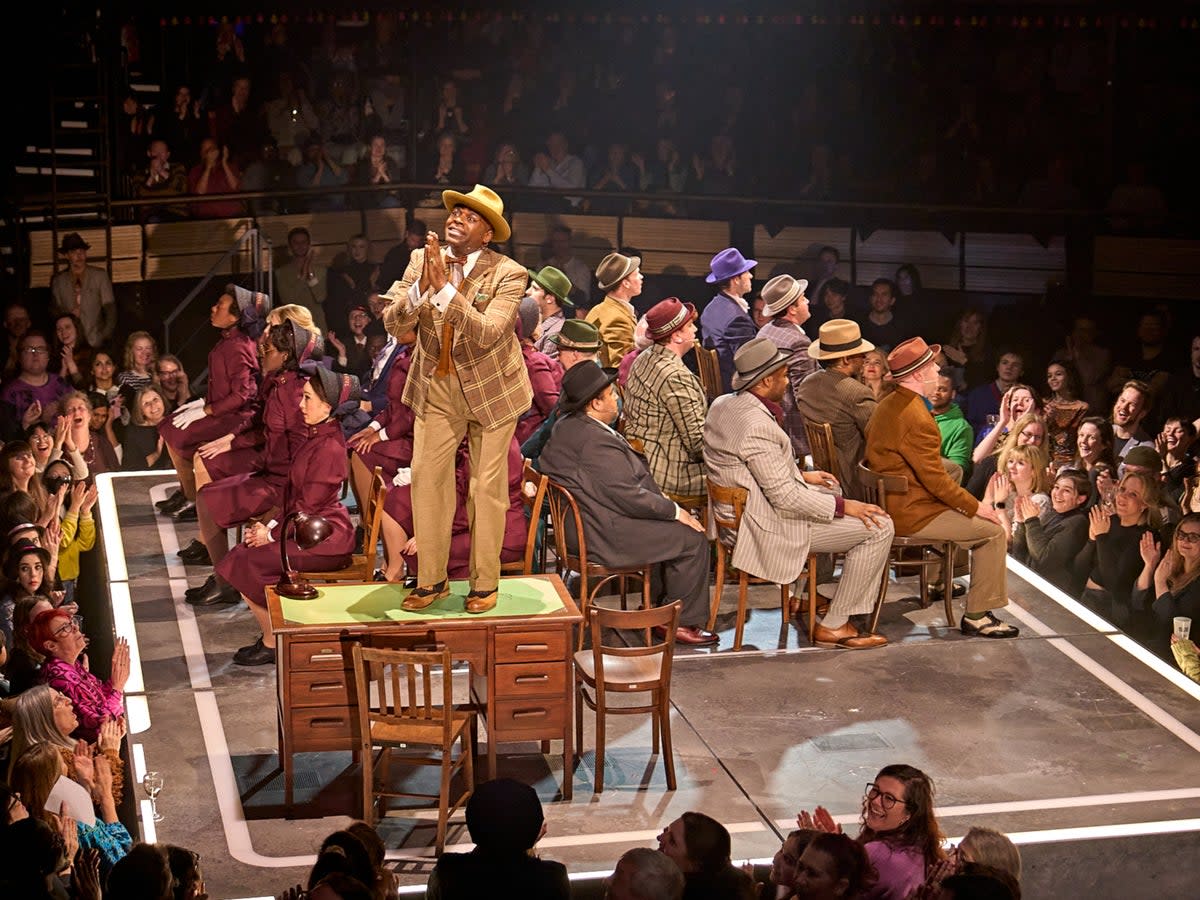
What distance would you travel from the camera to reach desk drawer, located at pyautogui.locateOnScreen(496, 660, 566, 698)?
20.1ft

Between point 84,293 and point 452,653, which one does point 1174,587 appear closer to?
point 452,653

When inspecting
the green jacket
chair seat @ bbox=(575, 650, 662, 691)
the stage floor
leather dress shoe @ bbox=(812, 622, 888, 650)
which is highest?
the green jacket

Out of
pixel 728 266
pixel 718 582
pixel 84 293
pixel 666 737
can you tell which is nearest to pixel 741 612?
pixel 718 582

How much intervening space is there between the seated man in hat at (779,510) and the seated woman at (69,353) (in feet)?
15.8

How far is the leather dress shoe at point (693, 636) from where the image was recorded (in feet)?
24.9

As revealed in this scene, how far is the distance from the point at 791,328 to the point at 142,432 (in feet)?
13.0

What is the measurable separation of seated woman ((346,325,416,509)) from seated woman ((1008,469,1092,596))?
10.7 ft

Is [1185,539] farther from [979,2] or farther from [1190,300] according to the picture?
[979,2]

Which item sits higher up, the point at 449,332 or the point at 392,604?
the point at 449,332

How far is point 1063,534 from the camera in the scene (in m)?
9.00

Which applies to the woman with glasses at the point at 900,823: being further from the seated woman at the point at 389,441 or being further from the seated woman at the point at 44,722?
the seated woman at the point at 389,441

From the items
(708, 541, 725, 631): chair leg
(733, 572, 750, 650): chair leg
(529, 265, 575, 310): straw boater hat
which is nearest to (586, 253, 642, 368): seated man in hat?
(529, 265, 575, 310): straw boater hat

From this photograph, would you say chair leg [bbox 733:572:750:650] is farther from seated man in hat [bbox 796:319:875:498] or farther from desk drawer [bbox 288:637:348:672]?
desk drawer [bbox 288:637:348:672]

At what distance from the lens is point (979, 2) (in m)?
13.1
